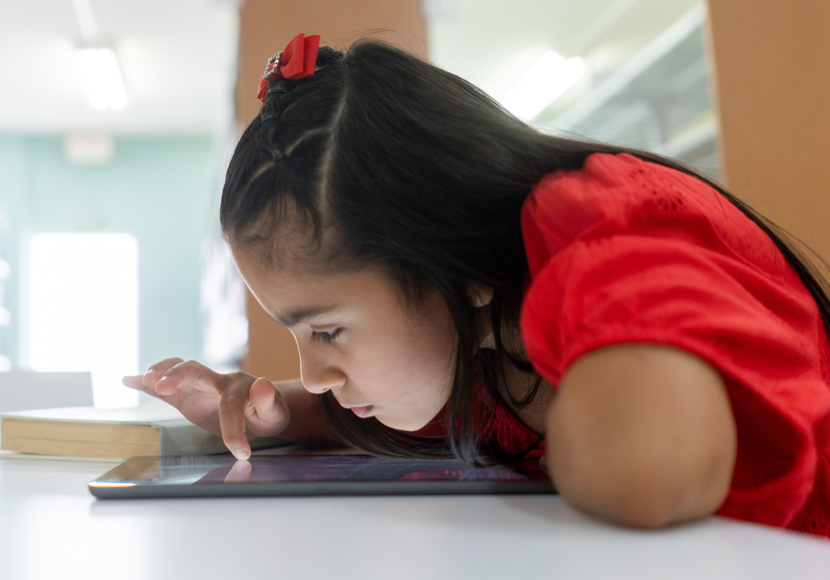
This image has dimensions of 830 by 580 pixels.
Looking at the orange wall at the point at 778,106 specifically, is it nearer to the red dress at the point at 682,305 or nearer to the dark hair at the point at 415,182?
the dark hair at the point at 415,182

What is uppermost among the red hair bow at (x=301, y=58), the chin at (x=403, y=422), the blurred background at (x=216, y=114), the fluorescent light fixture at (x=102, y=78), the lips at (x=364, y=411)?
the fluorescent light fixture at (x=102, y=78)

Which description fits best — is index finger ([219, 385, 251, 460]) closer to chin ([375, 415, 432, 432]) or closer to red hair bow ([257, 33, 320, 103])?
chin ([375, 415, 432, 432])

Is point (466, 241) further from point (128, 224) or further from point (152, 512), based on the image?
point (128, 224)

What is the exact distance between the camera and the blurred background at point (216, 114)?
36.4 inches

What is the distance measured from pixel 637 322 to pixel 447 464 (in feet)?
0.69

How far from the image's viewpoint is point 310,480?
0.37 metres

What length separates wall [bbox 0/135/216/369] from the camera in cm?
462

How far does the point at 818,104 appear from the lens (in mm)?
876

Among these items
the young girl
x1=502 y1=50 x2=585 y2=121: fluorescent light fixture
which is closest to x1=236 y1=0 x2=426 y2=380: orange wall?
the young girl

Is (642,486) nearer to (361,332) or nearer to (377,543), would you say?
(377,543)

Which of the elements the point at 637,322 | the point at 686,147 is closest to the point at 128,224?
the point at 686,147

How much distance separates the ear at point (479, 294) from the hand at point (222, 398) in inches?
8.6

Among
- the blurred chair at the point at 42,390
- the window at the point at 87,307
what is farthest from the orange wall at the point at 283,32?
the window at the point at 87,307

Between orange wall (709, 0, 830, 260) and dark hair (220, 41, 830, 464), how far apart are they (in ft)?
1.22
